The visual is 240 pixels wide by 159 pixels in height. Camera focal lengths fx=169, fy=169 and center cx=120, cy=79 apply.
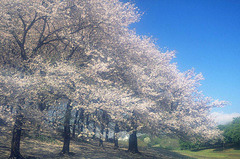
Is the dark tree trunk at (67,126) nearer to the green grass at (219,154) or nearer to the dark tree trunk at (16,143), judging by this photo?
the dark tree trunk at (16,143)

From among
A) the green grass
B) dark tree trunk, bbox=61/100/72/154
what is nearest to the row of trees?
dark tree trunk, bbox=61/100/72/154

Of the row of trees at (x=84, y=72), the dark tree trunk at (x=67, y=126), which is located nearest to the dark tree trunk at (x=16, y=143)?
the row of trees at (x=84, y=72)

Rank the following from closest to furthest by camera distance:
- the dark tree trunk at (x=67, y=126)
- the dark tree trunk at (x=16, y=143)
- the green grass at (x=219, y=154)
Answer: the dark tree trunk at (x=16, y=143) → the dark tree trunk at (x=67, y=126) → the green grass at (x=219, y=154)

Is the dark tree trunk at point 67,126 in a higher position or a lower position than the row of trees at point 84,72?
lower

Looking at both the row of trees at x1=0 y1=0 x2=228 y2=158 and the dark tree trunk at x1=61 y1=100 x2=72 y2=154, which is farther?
the dark tree trunk at x1=61 y1=100 x2=72 y2=154

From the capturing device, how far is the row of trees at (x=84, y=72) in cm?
1166

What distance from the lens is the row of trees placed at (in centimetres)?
1166

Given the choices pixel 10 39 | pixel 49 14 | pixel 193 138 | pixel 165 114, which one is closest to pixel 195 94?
pixel 193 138

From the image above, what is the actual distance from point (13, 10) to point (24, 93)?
21.3 ft

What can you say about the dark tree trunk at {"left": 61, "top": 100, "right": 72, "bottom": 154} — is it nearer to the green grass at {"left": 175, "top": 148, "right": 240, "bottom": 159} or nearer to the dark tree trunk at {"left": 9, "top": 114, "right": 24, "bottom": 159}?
the dark tree trunk at {"left": 9, "top": 114, "right": 24, "bottom": 159}

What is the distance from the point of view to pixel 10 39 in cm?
1415

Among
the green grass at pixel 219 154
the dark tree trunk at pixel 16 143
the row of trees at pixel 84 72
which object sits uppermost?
the row of trees at pixel 84 72

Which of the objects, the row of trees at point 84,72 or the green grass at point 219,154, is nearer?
the row of trees at point 84,72

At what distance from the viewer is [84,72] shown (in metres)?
13.2
